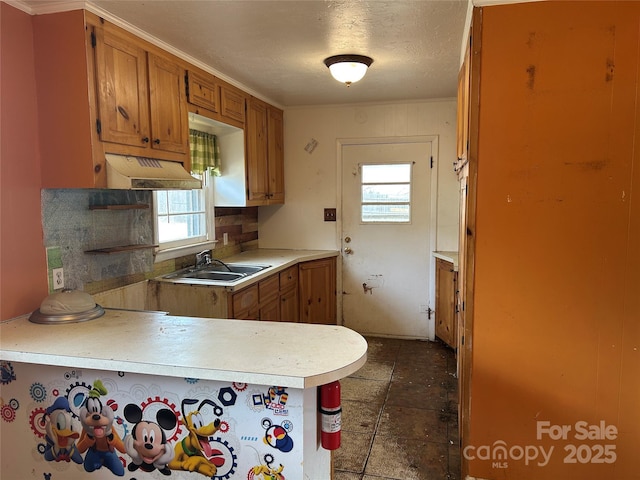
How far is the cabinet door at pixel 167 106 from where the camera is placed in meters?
2.40

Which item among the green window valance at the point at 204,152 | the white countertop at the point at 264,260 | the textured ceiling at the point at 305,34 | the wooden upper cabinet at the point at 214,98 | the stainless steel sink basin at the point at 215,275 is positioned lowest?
the stainless steel sink basin at the point at 215,275

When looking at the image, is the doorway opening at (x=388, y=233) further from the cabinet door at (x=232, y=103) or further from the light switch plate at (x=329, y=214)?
the cabinet door at (x=232, y=103)

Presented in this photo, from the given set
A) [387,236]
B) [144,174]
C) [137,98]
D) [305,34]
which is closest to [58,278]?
[144,174]

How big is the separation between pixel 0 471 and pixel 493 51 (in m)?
2.71

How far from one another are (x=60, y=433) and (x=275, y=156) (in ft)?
10.0

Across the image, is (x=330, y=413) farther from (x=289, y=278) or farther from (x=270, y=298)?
(x=289, y=278)

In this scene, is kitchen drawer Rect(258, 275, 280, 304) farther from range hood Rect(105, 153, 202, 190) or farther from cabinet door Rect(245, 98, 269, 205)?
range hood Rect(105, 153, 202, 190)

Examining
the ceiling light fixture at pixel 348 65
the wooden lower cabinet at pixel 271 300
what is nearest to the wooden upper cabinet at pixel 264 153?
the wooden lower cabinet at pixel 271 300

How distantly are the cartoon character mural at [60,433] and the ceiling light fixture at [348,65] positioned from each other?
228cm

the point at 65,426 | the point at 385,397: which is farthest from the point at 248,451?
the point at 385,397

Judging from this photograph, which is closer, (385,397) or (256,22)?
(256,22)

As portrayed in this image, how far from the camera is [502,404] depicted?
1.94 m

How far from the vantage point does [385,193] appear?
4309mm

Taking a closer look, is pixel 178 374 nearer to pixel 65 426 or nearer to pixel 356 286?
pixel 65 426
